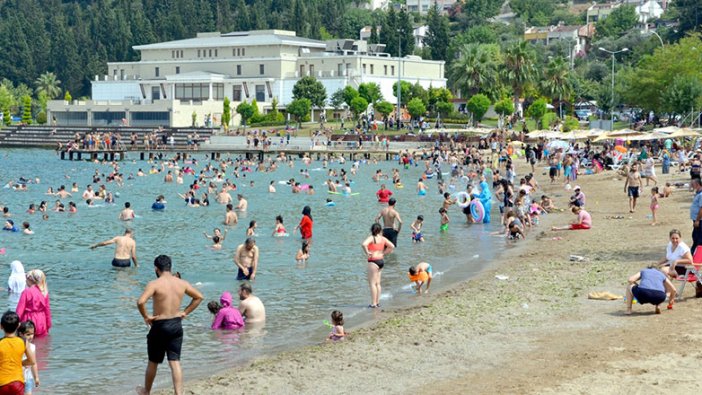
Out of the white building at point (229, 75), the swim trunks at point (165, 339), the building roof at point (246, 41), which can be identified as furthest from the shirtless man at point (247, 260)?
the building roof at point (246, 41)

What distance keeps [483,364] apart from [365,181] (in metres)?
43.4

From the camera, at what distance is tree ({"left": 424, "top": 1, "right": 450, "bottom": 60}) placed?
435ft

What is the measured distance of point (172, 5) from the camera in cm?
15738

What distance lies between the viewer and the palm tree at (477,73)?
96562 millimetres

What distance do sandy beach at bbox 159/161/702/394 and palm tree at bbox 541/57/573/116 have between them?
249 feet

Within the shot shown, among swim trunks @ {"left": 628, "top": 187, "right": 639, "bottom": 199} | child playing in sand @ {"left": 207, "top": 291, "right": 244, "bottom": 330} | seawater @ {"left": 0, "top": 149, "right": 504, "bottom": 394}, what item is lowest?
seawater @ {"left": 0, "top": 149, "right": 504, "bottom": 394}

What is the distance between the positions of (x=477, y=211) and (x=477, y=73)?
6547cm

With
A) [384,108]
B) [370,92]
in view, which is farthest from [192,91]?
[384,108]

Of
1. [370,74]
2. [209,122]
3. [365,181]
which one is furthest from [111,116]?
[365,181]

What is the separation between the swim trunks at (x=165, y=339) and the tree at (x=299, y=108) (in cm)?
8953

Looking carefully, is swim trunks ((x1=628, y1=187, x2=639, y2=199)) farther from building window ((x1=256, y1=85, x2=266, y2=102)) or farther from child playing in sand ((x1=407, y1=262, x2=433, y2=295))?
building window ((x1=256, y1=85, x2=266, y2=102))

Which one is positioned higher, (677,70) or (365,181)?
(677,70)

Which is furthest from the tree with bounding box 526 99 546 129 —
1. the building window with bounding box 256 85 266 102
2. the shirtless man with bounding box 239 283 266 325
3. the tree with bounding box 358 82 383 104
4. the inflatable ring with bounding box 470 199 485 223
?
the shirtless man with bounding box 239 283 266 325

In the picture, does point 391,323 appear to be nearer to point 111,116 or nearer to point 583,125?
point 583,125
